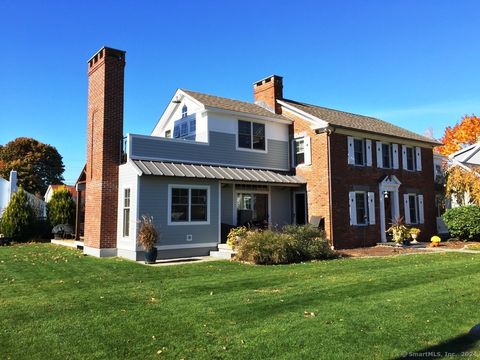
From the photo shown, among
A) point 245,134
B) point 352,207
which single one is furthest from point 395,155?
point 245,134

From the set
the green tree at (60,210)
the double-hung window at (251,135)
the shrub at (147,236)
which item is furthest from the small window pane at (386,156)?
the green tree at (60,210)

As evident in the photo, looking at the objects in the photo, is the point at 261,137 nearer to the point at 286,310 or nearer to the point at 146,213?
the point at 146,213

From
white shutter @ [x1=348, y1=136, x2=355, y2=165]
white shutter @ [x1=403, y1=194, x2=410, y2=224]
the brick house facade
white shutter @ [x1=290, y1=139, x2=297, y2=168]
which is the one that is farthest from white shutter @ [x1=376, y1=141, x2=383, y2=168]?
white shutter @ [x1=290, y1=139, x2=297, y2=168]

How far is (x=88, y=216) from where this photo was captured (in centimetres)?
1652

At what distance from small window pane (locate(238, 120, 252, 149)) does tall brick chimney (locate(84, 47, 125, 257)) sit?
520 centimetres

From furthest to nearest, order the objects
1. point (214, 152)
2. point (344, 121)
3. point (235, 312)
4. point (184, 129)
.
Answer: point (344, 121) → point (184, 129) → point (214, 152) → point (235, 312)

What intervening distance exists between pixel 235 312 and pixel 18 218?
19.6m

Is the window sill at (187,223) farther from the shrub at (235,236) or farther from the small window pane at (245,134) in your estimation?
the small window pane at (245,134)

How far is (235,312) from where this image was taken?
6.67m

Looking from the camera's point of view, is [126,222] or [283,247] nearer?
[283,247]

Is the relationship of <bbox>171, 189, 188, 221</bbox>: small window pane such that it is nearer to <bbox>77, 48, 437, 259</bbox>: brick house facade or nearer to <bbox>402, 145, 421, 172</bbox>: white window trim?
<bbox>77, 48, 437, 259</bbox>: brick house facade

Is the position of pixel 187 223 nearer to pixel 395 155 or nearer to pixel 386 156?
pixel 386 156

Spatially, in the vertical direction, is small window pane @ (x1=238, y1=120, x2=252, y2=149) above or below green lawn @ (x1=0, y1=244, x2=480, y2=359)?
above

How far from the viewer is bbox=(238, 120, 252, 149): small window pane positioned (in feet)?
59.9
